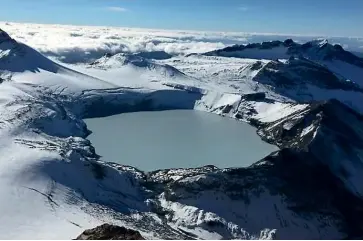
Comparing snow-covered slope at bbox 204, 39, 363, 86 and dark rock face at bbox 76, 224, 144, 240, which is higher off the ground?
dark rock face at bbox 76, 224, 144, 240

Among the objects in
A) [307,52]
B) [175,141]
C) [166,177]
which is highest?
[307,52]

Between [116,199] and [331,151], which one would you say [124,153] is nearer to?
[116,199]

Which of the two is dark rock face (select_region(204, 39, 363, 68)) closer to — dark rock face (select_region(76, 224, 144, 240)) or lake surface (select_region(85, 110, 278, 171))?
lake surface (select_region(85, 110, 278, 171))

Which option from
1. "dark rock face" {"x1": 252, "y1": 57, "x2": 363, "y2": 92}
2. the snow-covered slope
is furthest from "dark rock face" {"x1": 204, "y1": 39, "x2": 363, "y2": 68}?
"dark rock face" {"x1": 252, "y1": 57, "x2": 363, "y2": 92}

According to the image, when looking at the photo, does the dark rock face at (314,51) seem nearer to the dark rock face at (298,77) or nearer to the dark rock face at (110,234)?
the dark rock face at (298,77)

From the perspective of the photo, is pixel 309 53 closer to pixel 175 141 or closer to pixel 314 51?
pixel 314 51

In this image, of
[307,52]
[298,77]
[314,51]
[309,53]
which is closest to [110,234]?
[298,77]
